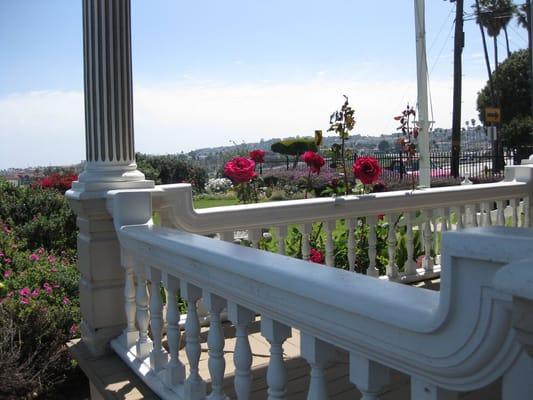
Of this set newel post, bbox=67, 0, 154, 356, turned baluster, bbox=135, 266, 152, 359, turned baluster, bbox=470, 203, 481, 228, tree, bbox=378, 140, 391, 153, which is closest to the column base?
newel post, bbox=67, 0, 154, 356

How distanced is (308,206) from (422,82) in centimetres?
603

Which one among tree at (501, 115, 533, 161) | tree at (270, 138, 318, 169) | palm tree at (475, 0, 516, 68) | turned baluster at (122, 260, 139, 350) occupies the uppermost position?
palm tree at (475, 0, 516, 68)

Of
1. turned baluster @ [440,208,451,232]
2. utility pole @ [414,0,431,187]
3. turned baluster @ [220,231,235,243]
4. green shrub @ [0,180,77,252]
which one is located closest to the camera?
turned baluster @ [220,231,235,243]

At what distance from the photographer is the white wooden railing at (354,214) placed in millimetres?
3012

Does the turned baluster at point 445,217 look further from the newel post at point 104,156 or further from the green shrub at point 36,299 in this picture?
the green shrub at point 36,299

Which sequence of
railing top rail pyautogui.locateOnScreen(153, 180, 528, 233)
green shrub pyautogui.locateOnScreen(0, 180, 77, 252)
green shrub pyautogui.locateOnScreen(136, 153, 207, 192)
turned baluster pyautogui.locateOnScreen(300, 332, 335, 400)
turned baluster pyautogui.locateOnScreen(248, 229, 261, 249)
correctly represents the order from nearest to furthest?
turned baluster pyautogui.locateOnScreen(300, 332, 335, 400) < railing top rail pyautogui.locateOnScreen(153, 180, 528, 233) < turned baluster pyautogui.locateOnScreen(248, 229, 261, 249) < green shrub pyautogui.locateOnScreen(0, 180, 77, 252) < green shrub pyautogui.locateOnScreen(136, 153, 207, 192)

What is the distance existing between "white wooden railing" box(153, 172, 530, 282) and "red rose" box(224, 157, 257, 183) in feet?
1.41

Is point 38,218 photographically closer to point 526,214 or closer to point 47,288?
point 47,288

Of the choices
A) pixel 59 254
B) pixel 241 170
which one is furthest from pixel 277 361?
pixel 59 254

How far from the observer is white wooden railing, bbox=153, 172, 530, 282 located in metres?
3.01

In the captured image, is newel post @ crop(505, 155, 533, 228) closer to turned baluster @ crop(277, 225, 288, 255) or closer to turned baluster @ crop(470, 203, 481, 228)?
turned baluster @ crop(470, 203, 481, 228)

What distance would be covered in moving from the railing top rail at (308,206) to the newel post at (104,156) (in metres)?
0.23

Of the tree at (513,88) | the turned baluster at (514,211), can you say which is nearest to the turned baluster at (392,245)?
the turned baluster at (514,211)

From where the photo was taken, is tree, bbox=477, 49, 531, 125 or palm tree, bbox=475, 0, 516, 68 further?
tree, bbox=477, 49, 531, 125
